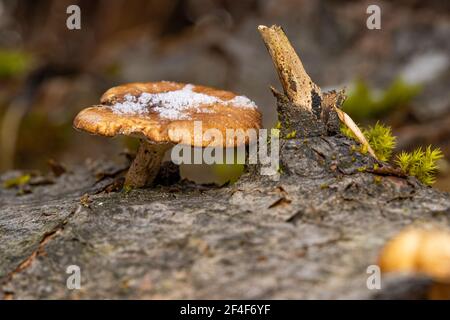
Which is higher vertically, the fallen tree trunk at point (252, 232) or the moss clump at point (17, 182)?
the moss clump at point (17, 182)

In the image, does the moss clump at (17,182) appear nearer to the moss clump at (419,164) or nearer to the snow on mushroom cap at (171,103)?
the snow on mushroom cap at (171,103)

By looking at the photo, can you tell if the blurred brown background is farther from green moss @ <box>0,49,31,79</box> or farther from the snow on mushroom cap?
the snow on mushroom cap

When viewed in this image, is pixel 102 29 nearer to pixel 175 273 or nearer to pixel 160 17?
pixel 160 17

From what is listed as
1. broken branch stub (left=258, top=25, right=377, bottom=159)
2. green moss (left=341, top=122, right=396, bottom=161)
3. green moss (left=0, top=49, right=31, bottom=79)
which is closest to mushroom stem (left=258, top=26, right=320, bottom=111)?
broken branch stub (left=258, top=25, right=377, bottom=159)

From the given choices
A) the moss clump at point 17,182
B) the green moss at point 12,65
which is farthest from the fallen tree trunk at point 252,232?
the green moss at point 12,65

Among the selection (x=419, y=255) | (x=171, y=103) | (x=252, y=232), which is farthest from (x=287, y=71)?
(x=419, y=255)
